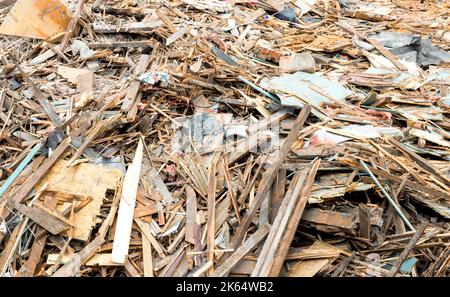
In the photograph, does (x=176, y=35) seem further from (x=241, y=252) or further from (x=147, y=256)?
(x=241, y=252)

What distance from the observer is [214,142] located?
4.04m

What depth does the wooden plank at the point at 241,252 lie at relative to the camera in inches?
116

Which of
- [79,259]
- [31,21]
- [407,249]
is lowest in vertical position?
[407,249]

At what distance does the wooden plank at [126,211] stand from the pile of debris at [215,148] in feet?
0.04

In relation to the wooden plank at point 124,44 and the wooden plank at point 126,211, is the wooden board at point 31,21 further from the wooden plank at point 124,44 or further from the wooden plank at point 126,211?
the wooden plank at point 126,211

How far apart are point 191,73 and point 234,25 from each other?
5.58 feet

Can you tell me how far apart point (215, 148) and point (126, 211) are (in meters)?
1.02

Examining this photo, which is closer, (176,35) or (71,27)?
(176,35)

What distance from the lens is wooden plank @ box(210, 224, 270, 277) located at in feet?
9.70

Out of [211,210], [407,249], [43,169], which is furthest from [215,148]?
[407,249]

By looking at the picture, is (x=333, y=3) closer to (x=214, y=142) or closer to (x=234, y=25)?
(x=234, y=25)

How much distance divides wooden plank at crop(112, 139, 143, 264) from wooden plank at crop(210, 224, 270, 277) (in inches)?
27.3

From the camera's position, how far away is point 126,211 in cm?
337
